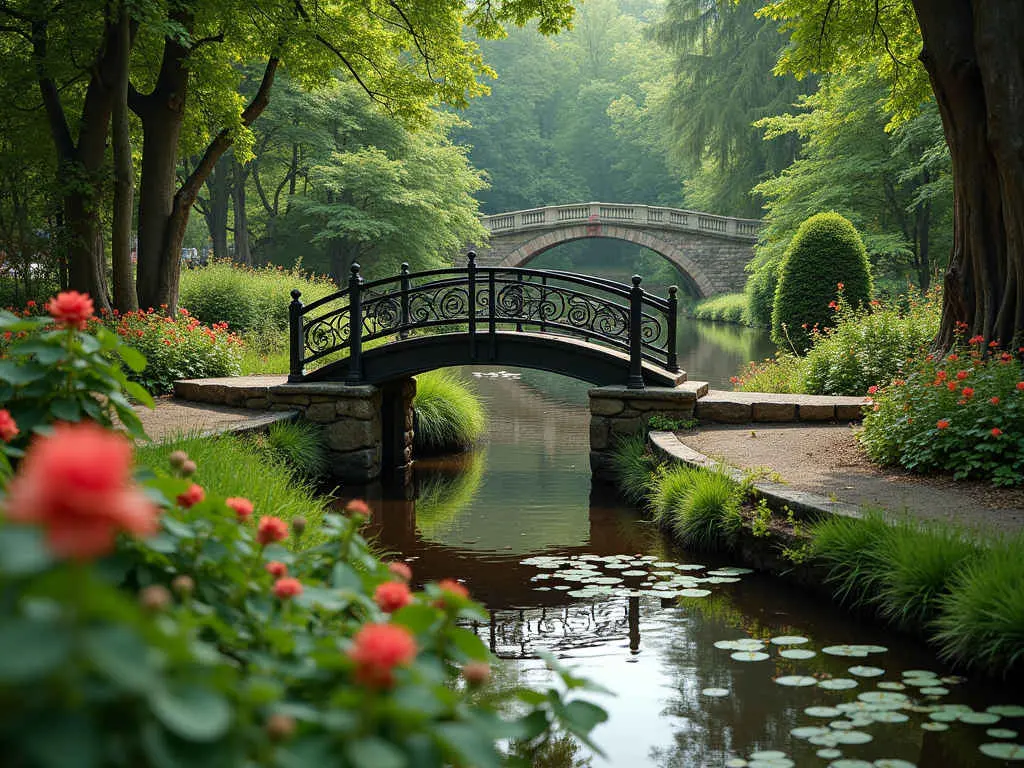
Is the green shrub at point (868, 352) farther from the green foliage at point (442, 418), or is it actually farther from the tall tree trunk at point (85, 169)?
the tall tree trunk at point (85, 169)

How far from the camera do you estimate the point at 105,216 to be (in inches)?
577

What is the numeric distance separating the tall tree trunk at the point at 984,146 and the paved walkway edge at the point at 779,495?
2424mm

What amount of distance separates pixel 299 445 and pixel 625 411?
3152 mm

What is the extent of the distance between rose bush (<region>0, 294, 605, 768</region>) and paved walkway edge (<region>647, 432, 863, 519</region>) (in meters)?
4.09

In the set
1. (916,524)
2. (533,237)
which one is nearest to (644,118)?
(533,237)

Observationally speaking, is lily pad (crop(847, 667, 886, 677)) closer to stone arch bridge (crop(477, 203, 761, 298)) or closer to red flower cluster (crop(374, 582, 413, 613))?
red flower cluster (crop(374, 582, 413, 613))

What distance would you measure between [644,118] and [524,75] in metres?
9.36

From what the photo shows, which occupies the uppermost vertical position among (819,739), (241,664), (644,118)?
(644,118)

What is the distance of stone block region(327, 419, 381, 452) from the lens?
32.1ft

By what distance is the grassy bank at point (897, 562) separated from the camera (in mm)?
4184

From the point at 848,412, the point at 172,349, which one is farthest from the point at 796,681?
the point at 172,349

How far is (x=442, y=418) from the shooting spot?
11633mm

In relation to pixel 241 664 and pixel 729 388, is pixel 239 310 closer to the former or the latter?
pixel 729 388

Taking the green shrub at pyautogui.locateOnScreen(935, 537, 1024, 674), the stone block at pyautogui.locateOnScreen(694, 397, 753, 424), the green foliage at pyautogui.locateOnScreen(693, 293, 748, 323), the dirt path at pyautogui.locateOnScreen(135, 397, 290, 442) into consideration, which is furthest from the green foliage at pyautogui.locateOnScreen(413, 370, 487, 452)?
the green foliage at pyautogui.locateOnScreen(693, 293, 748, 323)
